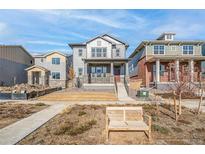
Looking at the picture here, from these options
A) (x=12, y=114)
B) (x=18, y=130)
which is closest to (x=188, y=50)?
(x=12, y=114)

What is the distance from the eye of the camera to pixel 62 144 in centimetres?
659

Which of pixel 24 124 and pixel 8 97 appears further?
pixel 8 97

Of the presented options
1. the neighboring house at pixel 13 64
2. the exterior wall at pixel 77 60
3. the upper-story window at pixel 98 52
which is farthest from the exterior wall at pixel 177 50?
the neighboring house at pixel 13 64

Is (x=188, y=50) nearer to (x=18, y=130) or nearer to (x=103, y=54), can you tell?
(x=103, y=54)

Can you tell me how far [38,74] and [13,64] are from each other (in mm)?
4361

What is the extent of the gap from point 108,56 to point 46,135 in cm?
2632

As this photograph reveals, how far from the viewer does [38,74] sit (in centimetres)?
3806

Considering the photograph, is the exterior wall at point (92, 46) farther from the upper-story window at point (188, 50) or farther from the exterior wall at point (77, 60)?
the upper-story window at point (188, 50)

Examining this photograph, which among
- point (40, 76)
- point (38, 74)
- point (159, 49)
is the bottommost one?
point (40, 76)

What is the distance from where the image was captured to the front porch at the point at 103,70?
102 ft
